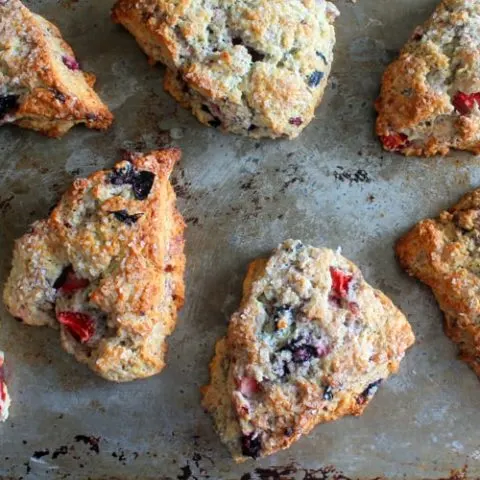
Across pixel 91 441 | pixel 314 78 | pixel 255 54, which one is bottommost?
pixel 91 441

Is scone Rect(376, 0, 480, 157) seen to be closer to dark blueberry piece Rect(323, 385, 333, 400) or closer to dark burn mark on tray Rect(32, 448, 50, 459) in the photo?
dark blueberry piece Rect(323, 385, 333, 400)

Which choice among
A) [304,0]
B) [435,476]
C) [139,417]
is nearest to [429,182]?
[304,0]

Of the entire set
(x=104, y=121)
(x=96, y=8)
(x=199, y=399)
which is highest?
(x=96, y=8)

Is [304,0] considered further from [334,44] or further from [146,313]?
[146,313]

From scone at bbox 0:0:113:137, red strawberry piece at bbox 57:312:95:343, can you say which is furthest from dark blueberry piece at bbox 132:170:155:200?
red strawberry piece at bbox 57:312:95:343

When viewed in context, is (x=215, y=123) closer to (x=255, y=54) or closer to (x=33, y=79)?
(x=255, y=54)

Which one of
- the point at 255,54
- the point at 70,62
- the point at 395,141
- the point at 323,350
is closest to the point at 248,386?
the point at 323,350
